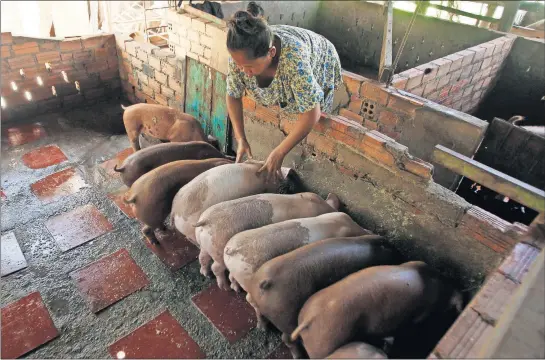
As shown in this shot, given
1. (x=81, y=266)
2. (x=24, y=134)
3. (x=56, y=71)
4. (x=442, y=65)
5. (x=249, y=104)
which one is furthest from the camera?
(x=56, y=71)

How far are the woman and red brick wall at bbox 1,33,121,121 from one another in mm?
3173

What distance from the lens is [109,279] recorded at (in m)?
2.84

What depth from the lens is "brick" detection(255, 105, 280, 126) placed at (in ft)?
10.9

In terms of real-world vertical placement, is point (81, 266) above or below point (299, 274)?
below

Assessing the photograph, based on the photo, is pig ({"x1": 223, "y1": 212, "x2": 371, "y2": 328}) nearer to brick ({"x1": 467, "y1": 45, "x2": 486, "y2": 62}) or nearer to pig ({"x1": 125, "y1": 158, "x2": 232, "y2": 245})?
pig ({"x1": 125, "y1": 158, "x2": 232, "y2": 245})

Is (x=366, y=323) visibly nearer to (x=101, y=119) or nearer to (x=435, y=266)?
(x=435, y=266)

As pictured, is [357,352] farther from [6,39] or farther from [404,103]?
[6,39]

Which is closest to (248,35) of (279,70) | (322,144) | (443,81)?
(279,70)

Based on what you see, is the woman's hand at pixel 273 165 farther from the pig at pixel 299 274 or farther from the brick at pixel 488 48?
the brick at pixel 488 48

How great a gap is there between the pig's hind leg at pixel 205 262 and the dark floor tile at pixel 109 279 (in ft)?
1.47

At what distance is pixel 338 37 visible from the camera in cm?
638

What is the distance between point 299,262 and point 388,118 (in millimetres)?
1782

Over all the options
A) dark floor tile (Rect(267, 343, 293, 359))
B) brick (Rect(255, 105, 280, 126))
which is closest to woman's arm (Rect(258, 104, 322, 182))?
brick (Rect(255, 105, 280, 126))

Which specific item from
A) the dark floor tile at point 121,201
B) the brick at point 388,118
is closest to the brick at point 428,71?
the brick at point 388,118
